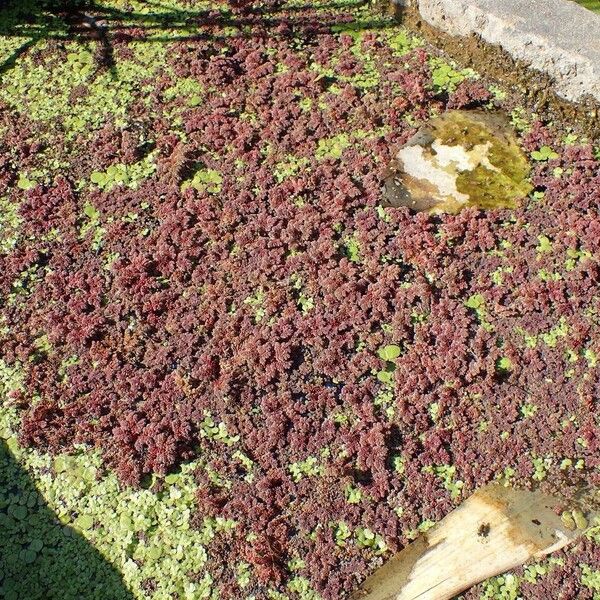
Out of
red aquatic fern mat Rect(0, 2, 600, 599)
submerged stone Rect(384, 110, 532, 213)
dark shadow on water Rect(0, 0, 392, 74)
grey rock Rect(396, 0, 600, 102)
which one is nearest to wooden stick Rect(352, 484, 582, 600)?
red aquatic fern mat Rect(0, 2, 600, 599)

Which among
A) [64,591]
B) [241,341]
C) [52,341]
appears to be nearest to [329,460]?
[241,341]

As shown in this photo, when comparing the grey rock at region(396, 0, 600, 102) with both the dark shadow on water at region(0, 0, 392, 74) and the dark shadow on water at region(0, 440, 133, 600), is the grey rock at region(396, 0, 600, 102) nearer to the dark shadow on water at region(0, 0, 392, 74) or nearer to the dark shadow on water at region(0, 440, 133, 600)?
the dark shadow on water at region(0, 0, 392, 74)

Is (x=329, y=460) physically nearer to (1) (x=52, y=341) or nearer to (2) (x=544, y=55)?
(1) (x=52, y=341)

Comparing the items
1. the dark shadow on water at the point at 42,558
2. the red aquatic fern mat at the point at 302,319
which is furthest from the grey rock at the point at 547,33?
the dark shadow on water at the point at 42,558

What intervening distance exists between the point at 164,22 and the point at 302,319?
363 cm

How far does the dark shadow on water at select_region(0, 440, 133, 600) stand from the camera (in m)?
3.85

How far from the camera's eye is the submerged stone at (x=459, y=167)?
5.38 m

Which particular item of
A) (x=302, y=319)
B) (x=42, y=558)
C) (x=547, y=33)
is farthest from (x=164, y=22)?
(x=42, y=558)

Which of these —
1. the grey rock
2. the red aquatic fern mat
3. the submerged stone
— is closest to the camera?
the red aquatic fern mat

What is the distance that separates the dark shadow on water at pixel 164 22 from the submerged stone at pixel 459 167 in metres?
1.53

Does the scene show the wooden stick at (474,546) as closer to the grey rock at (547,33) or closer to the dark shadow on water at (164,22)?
the grey rock at (547,33)

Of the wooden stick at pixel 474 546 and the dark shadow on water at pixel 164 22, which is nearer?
the wooden stick at pixel 474 546

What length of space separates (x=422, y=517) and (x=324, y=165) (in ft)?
9.06

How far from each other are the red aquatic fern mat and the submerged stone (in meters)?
0.13
